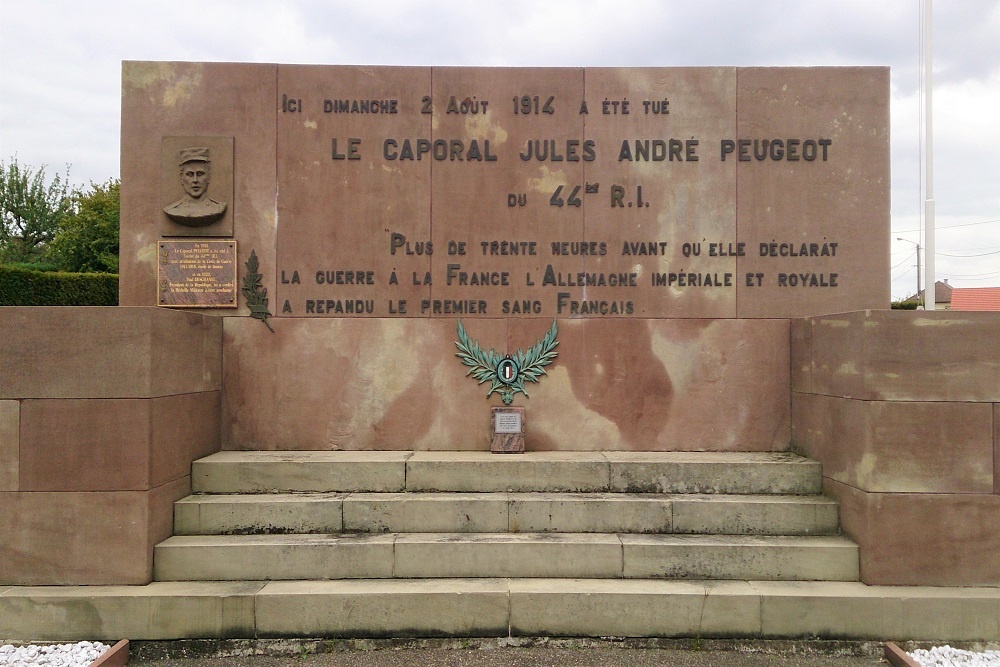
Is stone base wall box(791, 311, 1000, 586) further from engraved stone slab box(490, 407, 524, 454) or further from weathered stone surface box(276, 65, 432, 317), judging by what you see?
weathered stone surface box(276, 65, 432, 317)

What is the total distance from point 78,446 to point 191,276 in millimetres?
2078

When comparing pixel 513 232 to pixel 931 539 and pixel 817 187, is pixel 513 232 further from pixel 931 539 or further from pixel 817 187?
pixel 931 539

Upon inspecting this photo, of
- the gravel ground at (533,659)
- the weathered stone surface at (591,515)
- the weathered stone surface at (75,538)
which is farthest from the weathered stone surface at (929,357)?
the weathered stone surface at (75,538)

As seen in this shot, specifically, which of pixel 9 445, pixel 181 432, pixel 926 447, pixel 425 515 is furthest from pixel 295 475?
pixel 926 447

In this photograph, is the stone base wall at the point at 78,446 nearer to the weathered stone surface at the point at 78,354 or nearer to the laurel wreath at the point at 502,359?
the weathered stone surface at the point at 78,354

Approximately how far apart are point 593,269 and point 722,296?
136 cm

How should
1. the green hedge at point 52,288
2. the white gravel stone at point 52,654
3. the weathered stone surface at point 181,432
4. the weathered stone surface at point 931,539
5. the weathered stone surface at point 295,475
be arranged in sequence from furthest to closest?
the green hedge at point 52,288 → the weathered stone surface at point 295,475 → the weathered stone surface at point 181,432 → the weathered stone surface at point 931,539 → the white gravel stone at point 52,654

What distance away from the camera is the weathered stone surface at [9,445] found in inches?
185

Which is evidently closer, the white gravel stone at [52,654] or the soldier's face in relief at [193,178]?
the white gravel stone at [52,654]

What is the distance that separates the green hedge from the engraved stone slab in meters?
15.1

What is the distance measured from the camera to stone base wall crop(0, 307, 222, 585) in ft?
15.3

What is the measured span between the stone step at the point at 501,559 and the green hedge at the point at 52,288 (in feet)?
47.2

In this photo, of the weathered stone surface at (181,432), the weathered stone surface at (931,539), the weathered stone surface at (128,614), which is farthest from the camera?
the weathered stone surface at (181,432)

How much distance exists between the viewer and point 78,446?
15.5ft
